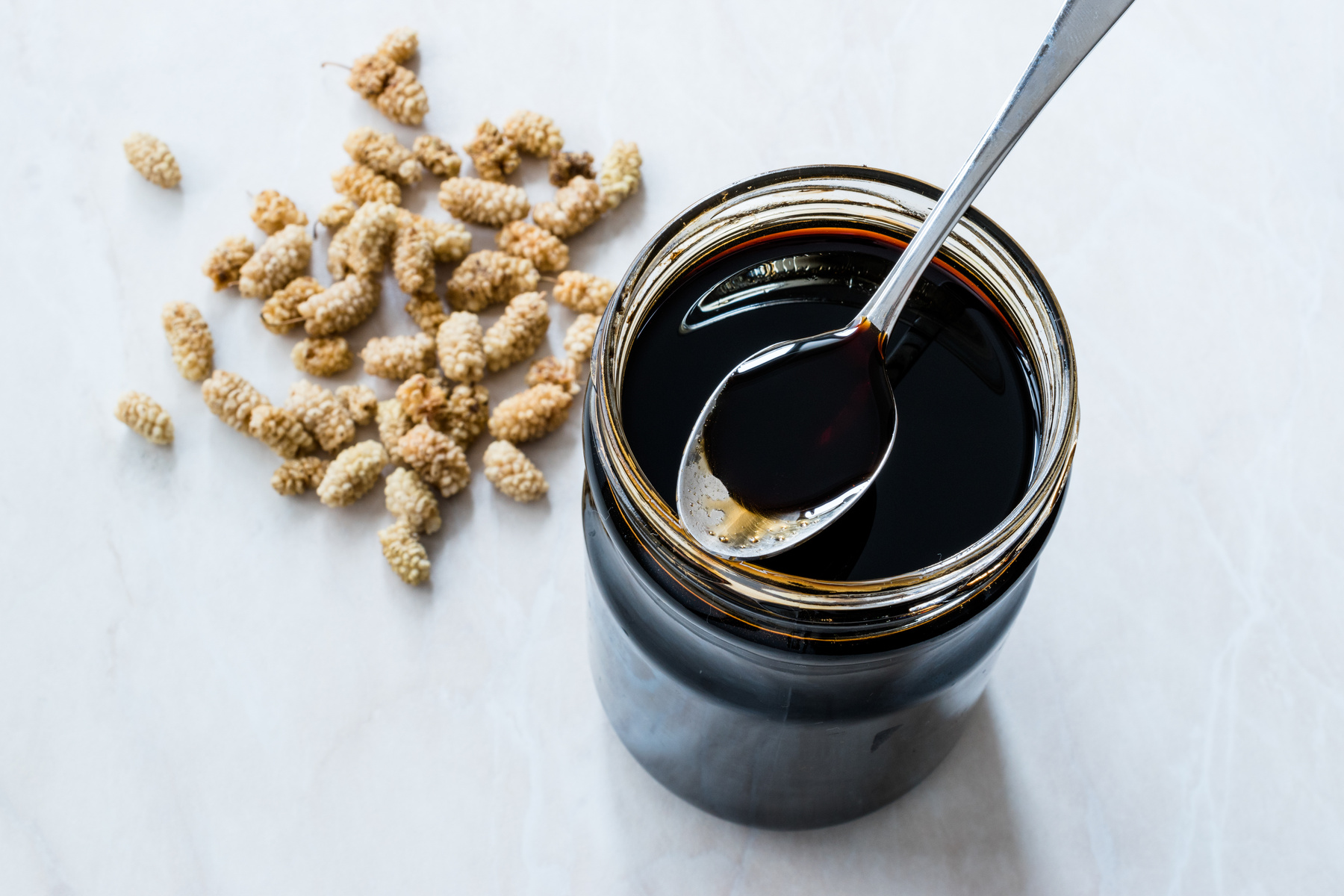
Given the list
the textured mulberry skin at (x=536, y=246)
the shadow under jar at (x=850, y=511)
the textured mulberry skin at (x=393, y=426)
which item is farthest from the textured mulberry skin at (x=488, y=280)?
the shadow under jar at (x=850, y=511)

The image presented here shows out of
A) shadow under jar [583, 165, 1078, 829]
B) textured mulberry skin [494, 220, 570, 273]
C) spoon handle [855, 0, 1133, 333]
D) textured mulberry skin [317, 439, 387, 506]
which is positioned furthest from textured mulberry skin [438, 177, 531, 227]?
spoon handle [855, 0, 1133, 333]

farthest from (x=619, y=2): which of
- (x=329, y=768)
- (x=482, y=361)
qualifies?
(x=329, y=768)

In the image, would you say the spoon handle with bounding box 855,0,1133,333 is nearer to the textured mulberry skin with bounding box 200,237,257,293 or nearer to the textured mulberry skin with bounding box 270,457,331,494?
the textured mulberry skin with bounding box 270,457,331,494

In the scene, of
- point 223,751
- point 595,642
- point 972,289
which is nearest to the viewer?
point 972,289

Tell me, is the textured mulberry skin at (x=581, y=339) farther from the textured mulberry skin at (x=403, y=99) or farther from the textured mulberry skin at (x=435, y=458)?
the textured mulberry skin at (x=403, y=99)

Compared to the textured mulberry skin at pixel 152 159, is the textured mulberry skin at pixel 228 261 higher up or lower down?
lower down

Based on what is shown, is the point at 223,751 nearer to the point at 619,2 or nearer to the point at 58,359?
the point at 58,359

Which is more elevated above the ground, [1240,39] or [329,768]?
[1240,39]
